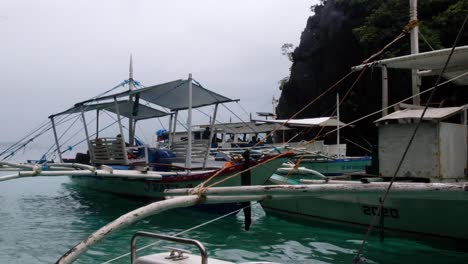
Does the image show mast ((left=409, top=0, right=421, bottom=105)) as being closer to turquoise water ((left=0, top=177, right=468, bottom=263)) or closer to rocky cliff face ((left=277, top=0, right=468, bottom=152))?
turquoise water ((left=0, top=177, right=468, bottom=263))

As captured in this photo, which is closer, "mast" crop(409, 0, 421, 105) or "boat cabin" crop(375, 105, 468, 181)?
"boat cabin" crop(375, 105, 468, 181)

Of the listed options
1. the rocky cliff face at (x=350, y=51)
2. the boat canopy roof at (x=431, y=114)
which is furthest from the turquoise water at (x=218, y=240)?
the rocky cliff face at (x=350, y=51)

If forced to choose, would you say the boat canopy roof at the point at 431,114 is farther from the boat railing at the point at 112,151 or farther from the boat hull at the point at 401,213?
the boat railing at the point at 112,151

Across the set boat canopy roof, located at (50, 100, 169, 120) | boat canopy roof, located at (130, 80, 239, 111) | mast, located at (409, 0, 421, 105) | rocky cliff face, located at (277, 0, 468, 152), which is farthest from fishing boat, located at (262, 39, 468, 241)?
rocky cliff face, located at (277, 0, 468, 152)

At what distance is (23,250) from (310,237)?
586 cm

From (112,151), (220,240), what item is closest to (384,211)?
(220,240)

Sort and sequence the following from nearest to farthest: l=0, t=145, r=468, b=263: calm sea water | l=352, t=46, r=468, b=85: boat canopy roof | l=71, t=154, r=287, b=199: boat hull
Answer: l=0, t=145, r=468, b=263: calm sea water, l=352, t=46, r=468, b=85: boat canopy roof, l=71, t=154, r=287, b=199: boat hull

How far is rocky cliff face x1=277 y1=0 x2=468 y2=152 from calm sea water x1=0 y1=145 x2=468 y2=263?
19.9 meters

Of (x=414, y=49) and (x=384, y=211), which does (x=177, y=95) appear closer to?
(x=414, y=49)

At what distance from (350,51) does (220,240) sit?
33.3 m

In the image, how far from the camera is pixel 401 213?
28.8 feet

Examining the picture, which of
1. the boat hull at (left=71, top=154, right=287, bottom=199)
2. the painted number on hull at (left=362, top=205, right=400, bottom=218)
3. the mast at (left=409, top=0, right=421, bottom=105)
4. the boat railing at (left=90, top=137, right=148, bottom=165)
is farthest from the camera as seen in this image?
the boat railing at (left=90, top=137, right=148, bottom=165)

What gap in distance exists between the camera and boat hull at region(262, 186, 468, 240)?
796 centimetres

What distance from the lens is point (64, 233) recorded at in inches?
436
